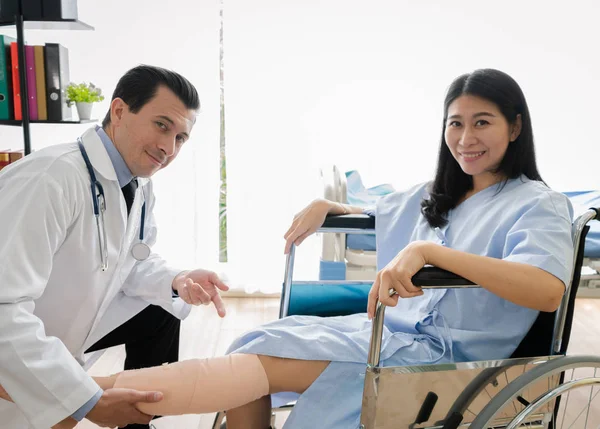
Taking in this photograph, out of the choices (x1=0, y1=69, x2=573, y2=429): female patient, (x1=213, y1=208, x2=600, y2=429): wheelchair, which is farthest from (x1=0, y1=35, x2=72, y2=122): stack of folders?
(x1=213, y1=208, x2=600, y2=429): wheelchair

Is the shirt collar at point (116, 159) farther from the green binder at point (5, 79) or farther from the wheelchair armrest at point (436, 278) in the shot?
the green binder at point (5, 79)

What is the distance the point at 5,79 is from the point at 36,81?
0.11 meters

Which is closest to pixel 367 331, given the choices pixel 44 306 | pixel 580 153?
pixel 44 306

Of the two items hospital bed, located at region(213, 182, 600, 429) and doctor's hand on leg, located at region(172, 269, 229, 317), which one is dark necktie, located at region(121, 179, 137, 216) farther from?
hospital bed, located at region(213, 182, 600, 429)

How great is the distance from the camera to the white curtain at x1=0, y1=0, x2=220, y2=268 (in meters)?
2.80

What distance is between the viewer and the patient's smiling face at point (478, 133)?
1.27 meters

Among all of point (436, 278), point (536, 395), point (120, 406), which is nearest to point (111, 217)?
point (120, 406)

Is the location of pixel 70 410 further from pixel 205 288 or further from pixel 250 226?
pixel 250 226

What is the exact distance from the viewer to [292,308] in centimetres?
151

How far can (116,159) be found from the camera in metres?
1.35

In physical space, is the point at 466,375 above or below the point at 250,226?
above

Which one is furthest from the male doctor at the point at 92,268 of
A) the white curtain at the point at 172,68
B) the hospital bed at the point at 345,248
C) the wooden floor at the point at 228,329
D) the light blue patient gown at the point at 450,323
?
the white curtain at the point at 172,68

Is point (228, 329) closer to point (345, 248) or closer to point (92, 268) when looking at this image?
point (345, 248)

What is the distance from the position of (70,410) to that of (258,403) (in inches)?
13.9
